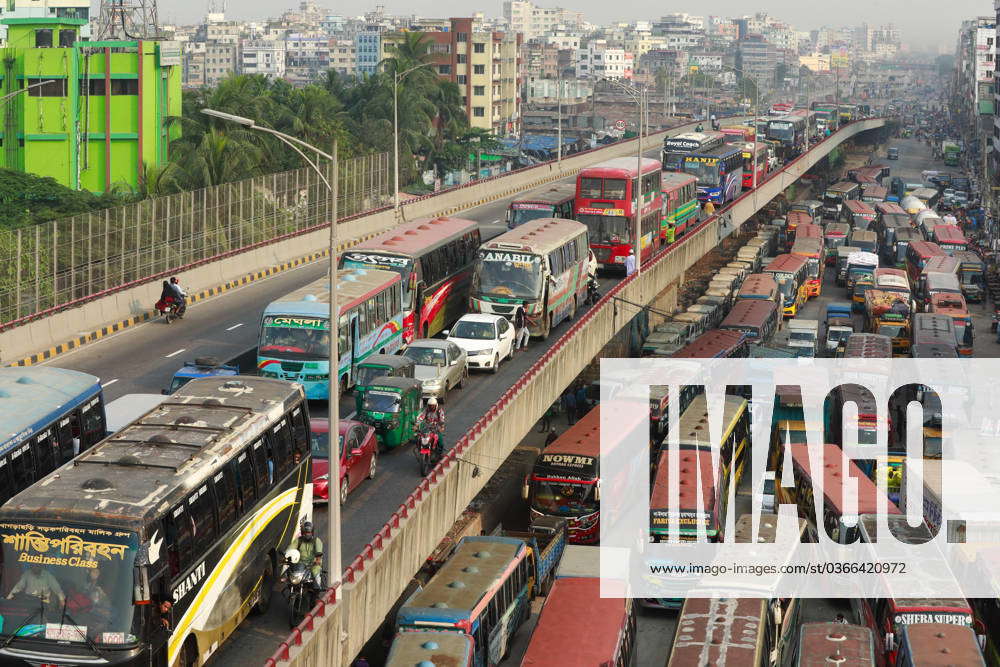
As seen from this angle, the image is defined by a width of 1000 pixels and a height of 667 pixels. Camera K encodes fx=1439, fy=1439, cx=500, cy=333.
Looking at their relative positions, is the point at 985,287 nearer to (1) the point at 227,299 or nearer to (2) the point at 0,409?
(1) the point at 227,299

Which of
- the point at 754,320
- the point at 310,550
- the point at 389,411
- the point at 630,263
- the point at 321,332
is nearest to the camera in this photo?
the point at 310,550

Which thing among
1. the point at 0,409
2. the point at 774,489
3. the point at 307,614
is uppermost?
the point at 0,409

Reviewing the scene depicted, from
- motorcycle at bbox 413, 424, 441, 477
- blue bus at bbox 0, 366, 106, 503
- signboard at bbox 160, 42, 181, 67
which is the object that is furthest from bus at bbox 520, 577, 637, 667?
signboard at bbox 160, 42, 181, 67

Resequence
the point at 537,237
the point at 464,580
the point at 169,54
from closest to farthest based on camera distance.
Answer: the point at 464,580, the point at 537,237, the point at 169,54

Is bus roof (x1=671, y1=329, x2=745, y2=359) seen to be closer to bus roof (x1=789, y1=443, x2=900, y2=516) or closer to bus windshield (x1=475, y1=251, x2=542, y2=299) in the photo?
bus roof (x1=789, y1=443, x2=900, y2=516)

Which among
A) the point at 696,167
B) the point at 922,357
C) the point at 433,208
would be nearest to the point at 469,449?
the point at 922,357

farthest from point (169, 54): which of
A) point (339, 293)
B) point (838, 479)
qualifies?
point (838, 479)

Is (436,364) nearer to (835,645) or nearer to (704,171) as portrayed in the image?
(835,645)

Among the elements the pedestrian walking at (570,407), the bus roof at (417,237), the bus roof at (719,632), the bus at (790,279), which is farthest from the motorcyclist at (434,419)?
the bus at (790,279)

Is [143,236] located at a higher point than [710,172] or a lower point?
lower
